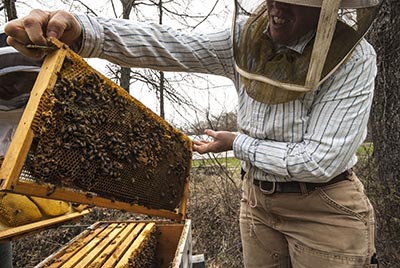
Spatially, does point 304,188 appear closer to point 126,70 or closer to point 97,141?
point 97,141

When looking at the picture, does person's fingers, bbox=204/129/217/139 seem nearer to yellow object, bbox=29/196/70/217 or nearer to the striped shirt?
the striped shirt

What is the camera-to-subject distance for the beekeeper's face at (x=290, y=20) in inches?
70.3

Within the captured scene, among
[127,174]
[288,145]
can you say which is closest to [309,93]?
[288,145]

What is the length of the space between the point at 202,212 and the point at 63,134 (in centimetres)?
464

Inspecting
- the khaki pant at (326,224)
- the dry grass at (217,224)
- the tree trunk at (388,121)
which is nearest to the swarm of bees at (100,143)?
the khaki pant at (326,224)

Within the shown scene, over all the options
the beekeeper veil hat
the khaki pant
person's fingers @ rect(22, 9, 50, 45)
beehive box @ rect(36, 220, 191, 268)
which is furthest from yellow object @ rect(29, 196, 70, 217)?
the beekeeper veil hat

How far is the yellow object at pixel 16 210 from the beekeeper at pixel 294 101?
91cm

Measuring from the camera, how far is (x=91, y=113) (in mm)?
1729

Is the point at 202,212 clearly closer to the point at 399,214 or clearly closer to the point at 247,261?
the point at 399,214

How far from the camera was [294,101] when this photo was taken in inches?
73.5

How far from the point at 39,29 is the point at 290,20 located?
107cm

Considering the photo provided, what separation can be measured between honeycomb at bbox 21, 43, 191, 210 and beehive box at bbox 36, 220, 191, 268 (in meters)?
0.44

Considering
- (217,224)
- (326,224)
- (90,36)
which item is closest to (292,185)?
(326,224)

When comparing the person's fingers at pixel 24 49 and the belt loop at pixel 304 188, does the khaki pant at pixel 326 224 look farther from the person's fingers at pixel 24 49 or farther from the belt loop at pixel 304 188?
the person's fingers at pixel 24 49
